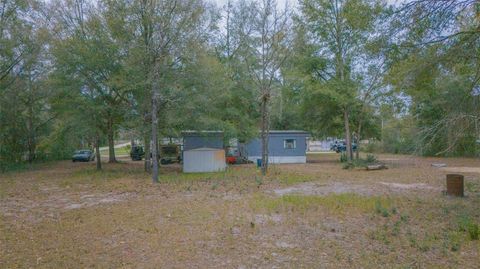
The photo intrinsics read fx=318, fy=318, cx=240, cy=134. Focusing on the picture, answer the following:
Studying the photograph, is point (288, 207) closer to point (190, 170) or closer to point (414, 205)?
point (414, 205)

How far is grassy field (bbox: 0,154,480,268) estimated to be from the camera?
4.75 meters

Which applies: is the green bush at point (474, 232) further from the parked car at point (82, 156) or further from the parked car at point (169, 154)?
the parked car at point (82, 156)

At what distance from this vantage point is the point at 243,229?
6301 millimetres

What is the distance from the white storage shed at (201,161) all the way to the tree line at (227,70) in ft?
5.19

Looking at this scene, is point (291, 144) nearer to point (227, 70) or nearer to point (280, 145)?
point (280, 145)

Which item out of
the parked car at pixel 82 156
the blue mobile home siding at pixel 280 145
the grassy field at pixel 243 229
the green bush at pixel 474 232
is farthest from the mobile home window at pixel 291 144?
the green bush at pixel 474 232

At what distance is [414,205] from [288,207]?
3.41 metres

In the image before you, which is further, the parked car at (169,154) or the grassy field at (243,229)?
the parked car at (169,154)

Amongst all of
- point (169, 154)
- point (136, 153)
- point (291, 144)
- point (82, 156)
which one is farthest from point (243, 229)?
point (82, 156)

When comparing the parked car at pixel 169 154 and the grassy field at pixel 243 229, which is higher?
the parked car at pixel 169 154

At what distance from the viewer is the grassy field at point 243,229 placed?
15.6 ft

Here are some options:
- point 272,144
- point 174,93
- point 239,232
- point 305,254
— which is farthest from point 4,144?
point 305,254

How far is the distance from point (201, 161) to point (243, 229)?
12.3 meters

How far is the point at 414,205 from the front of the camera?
8508 mm
